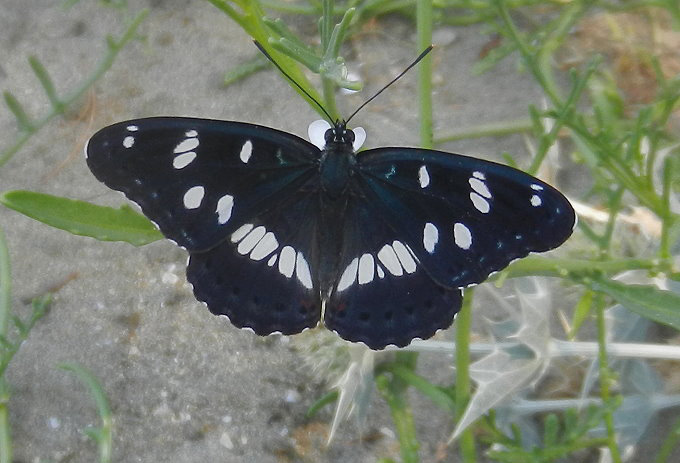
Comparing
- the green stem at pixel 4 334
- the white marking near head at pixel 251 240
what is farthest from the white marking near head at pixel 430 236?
the green stem at pixel 4 334

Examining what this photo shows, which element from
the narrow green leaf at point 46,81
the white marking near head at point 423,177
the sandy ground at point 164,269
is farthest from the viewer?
the sandy ground at point 164,269

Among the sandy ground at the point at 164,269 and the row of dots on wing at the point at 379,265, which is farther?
the sandy ground at the point at 164,269

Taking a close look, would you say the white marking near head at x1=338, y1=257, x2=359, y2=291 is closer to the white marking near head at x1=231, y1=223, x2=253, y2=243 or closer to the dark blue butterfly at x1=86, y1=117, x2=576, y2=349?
the dark blue butterfly at x1=86, y1=117, x2=576, y2=349

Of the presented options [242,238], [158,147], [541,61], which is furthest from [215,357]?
[541,61]

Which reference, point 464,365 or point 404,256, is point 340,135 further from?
point 464,365

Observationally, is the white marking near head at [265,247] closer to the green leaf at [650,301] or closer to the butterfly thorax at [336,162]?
the butterfly thorax at [336,162]

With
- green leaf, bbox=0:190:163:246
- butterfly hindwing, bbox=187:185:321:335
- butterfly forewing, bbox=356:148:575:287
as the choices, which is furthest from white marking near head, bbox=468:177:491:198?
green leaf, bbox=0:190:163:246

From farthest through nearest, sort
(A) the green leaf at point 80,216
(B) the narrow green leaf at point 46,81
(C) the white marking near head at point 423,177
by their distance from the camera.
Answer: (B) the narrow green leaf at point 46,81, (C) the white marking near head at point 423,177, (A) the green leaf at point 80,216

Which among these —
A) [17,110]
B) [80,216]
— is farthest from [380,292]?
[17,110]
